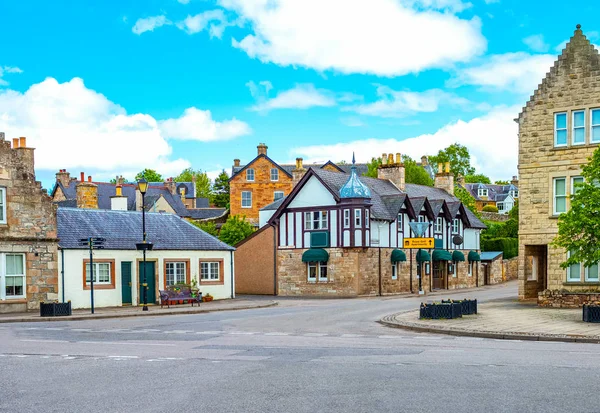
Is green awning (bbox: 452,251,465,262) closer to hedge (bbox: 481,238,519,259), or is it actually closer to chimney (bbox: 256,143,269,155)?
hedge (bbox: 481,238,519,259)

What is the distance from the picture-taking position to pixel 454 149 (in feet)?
399

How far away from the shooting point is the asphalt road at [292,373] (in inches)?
415

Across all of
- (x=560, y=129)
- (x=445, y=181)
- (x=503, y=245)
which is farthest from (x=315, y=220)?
(x=503, y=245)

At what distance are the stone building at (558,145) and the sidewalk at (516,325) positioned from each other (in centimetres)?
464

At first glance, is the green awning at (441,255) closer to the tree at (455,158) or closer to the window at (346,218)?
the window at (346,218)

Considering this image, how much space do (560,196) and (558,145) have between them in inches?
93.9

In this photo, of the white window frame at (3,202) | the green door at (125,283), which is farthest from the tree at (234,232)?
the white window frame at (3,202)

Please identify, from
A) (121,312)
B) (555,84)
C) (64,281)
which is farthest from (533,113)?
(64,281)

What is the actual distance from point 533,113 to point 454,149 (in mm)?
88315

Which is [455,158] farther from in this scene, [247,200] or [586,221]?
[586,221]

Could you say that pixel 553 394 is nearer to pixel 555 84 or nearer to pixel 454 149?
pixel 555 84

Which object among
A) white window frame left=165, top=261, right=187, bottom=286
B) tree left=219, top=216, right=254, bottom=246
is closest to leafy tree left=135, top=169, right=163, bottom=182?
tree left=219, top=216, right=254, bottom=246

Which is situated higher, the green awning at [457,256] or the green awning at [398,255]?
the green awning at [398,255]

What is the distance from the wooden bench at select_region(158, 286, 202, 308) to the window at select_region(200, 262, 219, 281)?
10.1 feet
